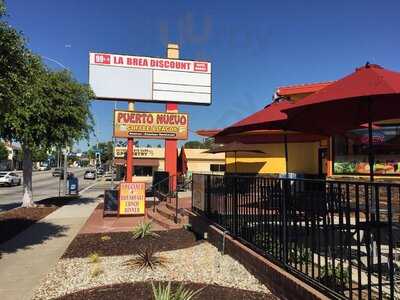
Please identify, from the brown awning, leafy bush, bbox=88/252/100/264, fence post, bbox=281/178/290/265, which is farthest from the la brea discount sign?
the brown awning

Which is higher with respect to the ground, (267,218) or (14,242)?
(267,218)

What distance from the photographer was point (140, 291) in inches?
240

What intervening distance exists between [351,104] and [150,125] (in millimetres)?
16937

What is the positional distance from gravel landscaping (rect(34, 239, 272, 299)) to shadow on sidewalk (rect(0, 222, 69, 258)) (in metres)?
2.21

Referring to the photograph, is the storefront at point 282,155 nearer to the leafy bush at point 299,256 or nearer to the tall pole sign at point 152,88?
the tall pole sign at point 152,88

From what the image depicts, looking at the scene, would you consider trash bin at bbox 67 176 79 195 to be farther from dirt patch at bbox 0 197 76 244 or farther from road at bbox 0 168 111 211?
dirt patch at bbox 0 197 76 244

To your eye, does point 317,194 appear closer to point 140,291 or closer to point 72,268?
point 140,291

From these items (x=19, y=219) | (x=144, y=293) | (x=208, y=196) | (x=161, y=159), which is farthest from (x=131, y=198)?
(x=161, y=159)

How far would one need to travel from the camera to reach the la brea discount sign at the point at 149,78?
78.6 ft

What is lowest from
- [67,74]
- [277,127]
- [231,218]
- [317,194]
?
[231,218]

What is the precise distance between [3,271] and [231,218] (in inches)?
163

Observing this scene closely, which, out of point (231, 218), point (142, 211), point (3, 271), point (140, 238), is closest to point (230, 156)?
point (142, 211)

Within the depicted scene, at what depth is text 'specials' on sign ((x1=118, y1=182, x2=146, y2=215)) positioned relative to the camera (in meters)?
15.3

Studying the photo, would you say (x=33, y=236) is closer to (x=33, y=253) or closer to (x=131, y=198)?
(x=33, y=253)
